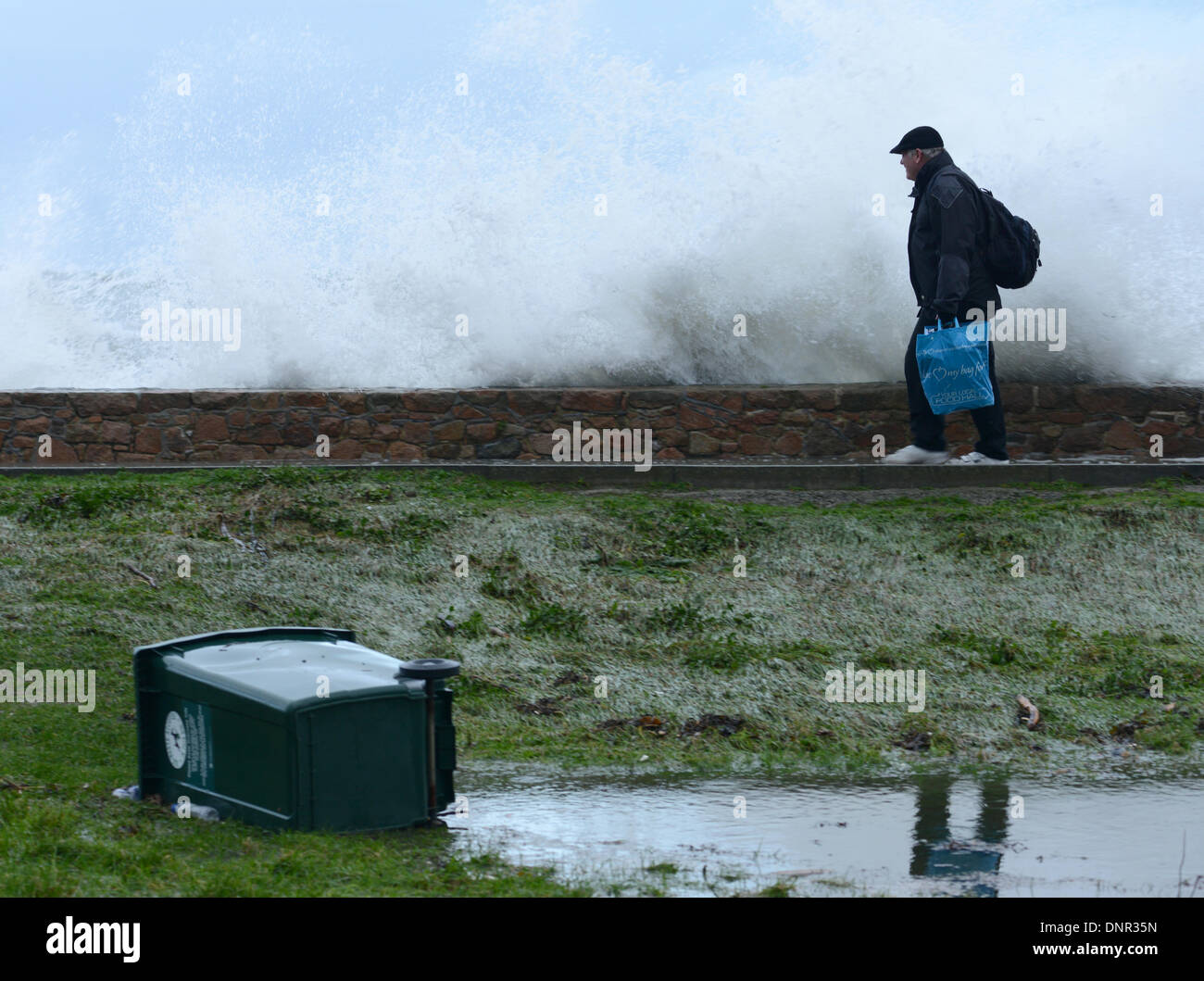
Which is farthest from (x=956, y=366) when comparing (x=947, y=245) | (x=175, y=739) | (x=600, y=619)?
(x=175, y=739)

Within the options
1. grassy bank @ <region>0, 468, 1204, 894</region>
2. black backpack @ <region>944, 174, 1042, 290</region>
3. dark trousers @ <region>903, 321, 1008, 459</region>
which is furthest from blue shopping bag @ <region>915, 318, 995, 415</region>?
grassy bank @ <region>0, 468, 1204, 894</region>

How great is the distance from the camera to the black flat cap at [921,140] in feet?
35.1

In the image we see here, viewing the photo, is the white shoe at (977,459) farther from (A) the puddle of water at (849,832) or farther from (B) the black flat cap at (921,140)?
(A) the puddle of water at (849,832)

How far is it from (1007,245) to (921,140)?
1.00m

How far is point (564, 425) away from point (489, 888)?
7.79m

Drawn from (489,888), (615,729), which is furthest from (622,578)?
(489,888)

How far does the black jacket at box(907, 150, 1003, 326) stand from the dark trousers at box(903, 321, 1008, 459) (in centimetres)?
34

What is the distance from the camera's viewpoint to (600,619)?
849 cm

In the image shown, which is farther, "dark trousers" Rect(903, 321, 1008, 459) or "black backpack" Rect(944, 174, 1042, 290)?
"dark trousers" Rect(903, 321, 1008, 459)

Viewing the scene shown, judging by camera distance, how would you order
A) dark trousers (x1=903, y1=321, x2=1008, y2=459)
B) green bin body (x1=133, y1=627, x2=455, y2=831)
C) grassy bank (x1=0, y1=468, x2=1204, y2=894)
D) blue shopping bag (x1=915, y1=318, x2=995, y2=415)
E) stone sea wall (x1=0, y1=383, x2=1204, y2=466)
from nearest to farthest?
green bin body (x1=133, y1=627, x2=455, y2=831), grassy bank (x1=0, y1=468, x2=1204, y2=894), blue shopping bag (x1=915, y1=318, x2=995, y2=415), dark trousers (x1=903, y1=321, x2=1008, y2=459), stone sea wall (x1=0, y1=383, x2=1204, y2=466)

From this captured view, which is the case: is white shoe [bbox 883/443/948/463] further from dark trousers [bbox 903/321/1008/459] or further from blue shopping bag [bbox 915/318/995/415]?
blue shopping bag [bbox 915/318/995/415]

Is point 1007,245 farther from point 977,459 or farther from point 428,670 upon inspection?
point 428,670

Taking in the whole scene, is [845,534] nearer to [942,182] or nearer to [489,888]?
[942,182]

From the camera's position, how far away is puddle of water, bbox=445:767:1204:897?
4.76 m
